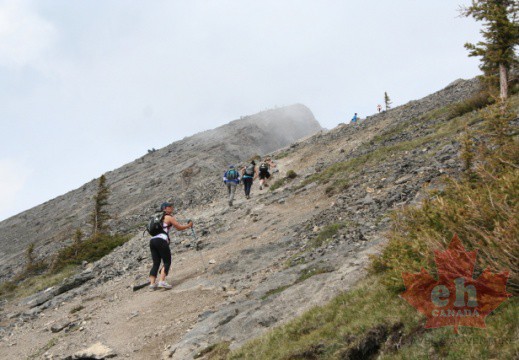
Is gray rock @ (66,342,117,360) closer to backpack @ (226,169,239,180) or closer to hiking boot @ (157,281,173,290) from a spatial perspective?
hiking boot @ (157,281,173,290)

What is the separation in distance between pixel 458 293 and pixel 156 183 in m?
51.6

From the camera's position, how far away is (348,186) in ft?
59.8

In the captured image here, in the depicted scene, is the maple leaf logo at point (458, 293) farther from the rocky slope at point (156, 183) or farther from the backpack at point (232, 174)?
the rocky slope at point (156, 183)

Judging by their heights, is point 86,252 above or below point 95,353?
below

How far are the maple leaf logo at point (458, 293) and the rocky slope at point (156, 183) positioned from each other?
2935 centimetres

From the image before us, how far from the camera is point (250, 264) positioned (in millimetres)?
13469

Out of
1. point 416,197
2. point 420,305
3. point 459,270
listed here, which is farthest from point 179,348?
point 416,197

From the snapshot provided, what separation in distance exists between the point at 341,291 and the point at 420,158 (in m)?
11.2

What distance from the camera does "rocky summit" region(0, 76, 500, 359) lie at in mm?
9133

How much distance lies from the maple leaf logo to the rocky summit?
295 centimetres

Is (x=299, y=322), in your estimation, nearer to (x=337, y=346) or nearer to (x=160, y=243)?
(x=337, y=346)

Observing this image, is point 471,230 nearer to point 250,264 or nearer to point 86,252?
point 250,264

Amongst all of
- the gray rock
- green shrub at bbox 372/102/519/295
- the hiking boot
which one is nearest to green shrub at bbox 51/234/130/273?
the hiking boot

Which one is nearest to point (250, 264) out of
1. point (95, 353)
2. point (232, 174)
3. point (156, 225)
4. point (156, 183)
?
point (156, 225)
